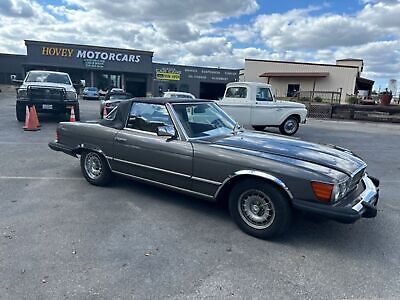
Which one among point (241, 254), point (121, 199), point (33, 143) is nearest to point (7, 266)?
point (121, 199)

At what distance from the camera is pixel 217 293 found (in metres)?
2.53

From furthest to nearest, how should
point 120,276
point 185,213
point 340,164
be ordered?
1. point 185,213
2. point 340,164
3. point 120,276

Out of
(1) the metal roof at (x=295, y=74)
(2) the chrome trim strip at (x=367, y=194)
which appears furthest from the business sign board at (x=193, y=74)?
(2) the chrome trim strip at (x=367, y=194)

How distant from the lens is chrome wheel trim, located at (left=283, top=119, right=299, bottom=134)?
11.8 metres

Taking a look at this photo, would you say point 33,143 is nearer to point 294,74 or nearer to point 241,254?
point 241,254

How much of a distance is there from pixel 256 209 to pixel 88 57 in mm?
41364

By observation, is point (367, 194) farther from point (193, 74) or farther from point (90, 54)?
point (90, 54)

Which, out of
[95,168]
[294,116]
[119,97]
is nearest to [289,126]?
[294,116]

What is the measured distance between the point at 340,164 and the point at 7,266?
3.61 m

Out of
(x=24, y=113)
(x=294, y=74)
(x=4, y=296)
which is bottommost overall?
(x=4, y=296)

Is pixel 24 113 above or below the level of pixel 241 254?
above

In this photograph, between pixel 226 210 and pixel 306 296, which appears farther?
pixel 226 210

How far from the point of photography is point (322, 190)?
3018 mm

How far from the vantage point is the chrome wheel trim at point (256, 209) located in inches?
133
